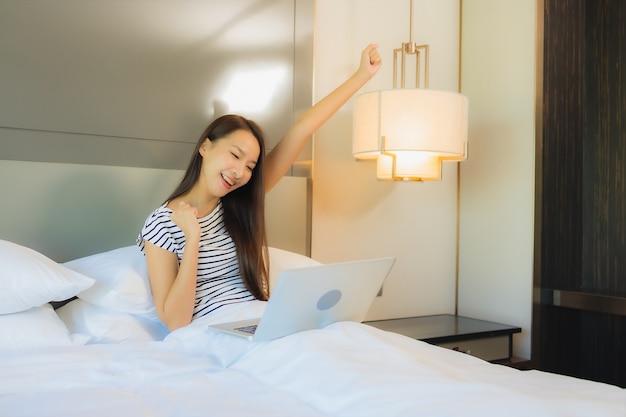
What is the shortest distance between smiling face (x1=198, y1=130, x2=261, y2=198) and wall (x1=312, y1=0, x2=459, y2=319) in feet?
2.27

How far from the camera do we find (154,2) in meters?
2.18

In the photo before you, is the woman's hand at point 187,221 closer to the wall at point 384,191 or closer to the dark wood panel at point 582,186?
the wall at point 384,191

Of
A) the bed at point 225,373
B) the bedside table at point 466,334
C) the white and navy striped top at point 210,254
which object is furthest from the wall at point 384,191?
the bed at point 225,373

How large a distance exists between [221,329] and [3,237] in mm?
835

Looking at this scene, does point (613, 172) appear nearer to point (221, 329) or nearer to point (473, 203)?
point (473, 203)

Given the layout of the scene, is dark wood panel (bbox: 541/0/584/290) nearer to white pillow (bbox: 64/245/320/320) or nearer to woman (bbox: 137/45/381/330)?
woman (bbox: 137/45/381/330)

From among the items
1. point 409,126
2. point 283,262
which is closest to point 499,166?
point 409,126

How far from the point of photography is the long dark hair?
6.36 feet

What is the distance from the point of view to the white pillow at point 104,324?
67.0 inches

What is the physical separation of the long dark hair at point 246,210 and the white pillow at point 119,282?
248 millimetres

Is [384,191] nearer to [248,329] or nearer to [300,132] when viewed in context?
[300,132]

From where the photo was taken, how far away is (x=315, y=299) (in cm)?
142

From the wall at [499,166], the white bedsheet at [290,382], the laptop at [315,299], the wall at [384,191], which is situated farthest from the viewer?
the wall at [499,166]

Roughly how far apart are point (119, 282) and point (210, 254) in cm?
29
